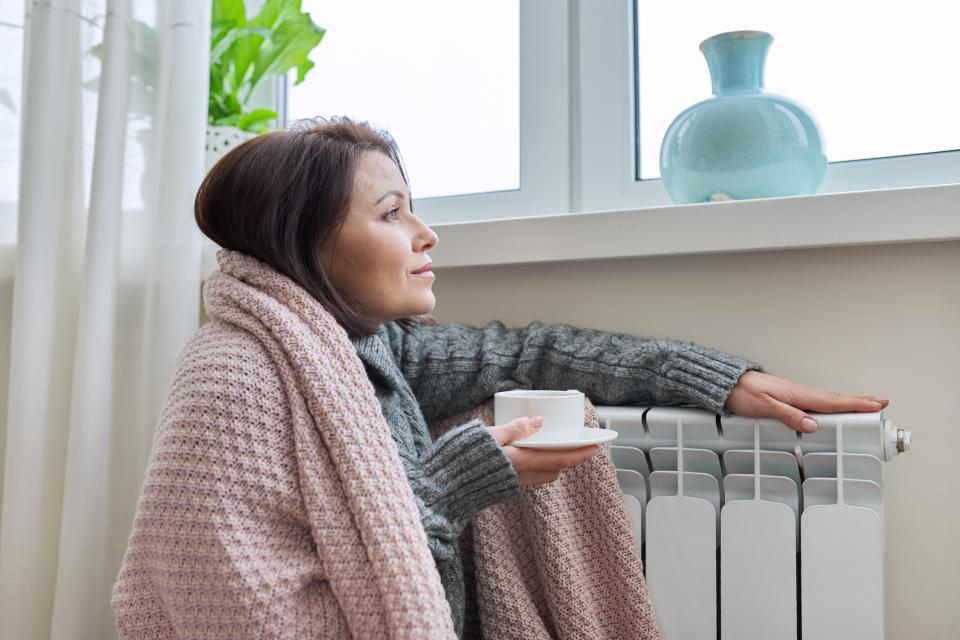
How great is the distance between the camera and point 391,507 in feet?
2.19

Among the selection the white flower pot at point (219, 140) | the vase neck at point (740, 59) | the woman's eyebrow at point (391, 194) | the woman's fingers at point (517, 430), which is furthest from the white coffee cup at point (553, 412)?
the white flower pot at point (219, 140)

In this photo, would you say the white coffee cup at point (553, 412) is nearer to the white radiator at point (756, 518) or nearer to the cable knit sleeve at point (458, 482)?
the cable knit sleeve at point (458, 482)

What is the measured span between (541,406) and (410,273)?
22cm

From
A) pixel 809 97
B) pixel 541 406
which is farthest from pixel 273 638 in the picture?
pixel 809 97

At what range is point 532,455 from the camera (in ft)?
2.68

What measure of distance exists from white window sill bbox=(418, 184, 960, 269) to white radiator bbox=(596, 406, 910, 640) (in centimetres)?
23

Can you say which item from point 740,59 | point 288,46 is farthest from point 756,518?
point 288,46

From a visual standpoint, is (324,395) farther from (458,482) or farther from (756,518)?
(756,518)

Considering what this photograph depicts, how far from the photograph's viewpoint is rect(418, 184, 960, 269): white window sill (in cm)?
92

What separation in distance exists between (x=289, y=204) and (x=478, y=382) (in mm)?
350

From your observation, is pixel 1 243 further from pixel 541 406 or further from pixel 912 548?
pixel 912 548

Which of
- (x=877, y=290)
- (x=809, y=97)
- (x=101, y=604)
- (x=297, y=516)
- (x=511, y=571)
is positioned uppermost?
(x=809, y=97)

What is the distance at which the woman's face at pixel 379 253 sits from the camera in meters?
0.85

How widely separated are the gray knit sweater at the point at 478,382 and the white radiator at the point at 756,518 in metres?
0.04
